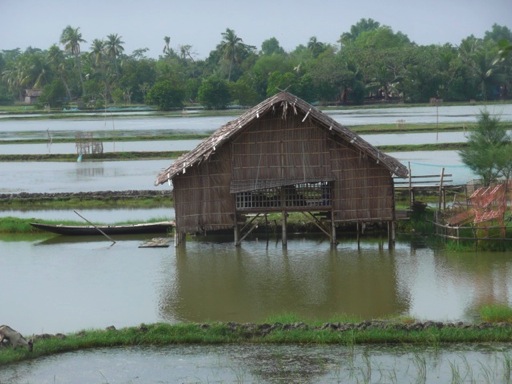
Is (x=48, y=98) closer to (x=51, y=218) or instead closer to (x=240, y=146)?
(x=51, y=218)

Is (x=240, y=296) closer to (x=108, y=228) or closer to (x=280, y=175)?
(x=280, y=175)

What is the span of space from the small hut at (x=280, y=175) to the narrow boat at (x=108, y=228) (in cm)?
181

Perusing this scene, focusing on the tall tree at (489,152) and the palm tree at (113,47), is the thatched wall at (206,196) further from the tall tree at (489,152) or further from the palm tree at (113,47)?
the palm tree at (113,47)

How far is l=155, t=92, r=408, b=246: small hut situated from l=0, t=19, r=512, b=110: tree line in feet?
139

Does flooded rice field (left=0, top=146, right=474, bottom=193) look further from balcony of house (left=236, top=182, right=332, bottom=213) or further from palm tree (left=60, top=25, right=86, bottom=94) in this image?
palm tree (left=60, top=25, right=86, bottom=94)

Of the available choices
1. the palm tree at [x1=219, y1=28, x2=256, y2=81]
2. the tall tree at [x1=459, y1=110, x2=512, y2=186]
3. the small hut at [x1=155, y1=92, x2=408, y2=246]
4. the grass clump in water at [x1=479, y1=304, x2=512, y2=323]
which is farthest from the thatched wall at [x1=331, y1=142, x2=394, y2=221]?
the palm tree at [x1=219, y1=28, x2=256, y2=81]

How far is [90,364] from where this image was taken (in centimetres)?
1287

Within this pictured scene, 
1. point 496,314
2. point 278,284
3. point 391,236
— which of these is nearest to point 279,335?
point 496,314

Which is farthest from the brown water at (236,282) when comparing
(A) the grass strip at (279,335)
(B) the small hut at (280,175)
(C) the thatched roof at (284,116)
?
(C) the thatched roof at (284,116)

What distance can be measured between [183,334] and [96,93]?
240 feet

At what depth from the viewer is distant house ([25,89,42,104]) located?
301ft

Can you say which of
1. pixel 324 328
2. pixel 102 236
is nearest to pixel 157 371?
pixel 324 328

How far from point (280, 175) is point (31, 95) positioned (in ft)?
247

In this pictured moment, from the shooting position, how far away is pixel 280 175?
21234 mm
